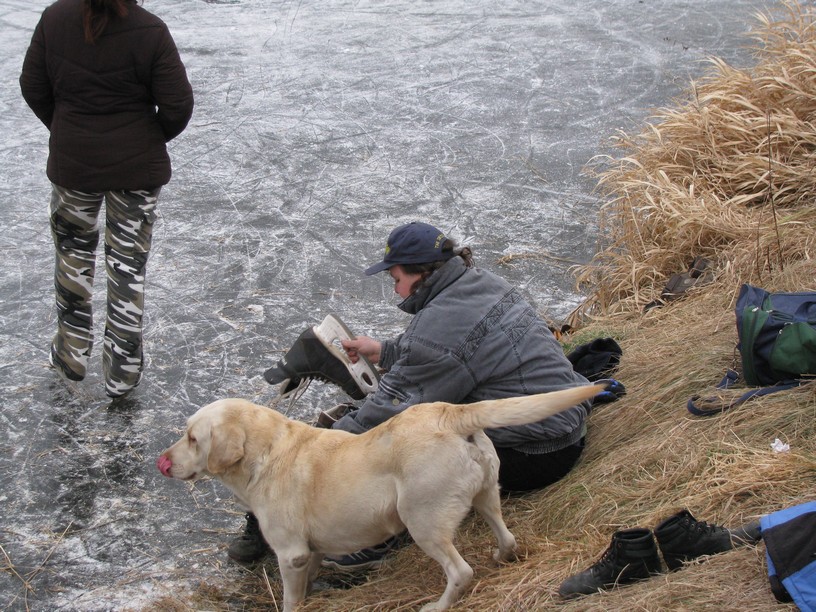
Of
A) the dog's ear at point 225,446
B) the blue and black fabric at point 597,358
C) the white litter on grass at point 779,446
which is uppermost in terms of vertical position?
the white litter on grass at point 779,446

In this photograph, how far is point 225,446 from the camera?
3.61 m

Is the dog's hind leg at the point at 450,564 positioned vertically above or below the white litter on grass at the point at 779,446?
below

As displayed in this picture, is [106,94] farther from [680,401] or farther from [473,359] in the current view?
[680,401]

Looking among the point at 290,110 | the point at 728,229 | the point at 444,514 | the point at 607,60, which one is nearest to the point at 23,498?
the point at 444,514

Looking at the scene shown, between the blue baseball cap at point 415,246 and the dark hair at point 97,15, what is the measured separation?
1.94 metres

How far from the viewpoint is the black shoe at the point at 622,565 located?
10.1ft

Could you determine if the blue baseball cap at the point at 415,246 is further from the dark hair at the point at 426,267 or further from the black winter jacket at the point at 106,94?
the black winter jacket at the point at 106,94

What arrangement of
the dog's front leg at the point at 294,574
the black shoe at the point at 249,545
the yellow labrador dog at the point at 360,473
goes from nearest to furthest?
the yellow labrador dog at the point at 360,473
the dog's front leg at the point at 294,574
the black shoe at the point at 249,545

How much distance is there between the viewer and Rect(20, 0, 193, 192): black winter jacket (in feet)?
15.6

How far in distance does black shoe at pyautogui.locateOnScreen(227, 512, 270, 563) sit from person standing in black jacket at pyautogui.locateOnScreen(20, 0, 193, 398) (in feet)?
5.09

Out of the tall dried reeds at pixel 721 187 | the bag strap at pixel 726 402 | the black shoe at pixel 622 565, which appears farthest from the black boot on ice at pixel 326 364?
the tall dried reeds at pixel 721 187

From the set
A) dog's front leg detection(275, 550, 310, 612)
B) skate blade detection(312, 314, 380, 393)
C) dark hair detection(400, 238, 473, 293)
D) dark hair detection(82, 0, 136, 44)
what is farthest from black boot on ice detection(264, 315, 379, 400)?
dark hair detection(82, 0, 136, 44)

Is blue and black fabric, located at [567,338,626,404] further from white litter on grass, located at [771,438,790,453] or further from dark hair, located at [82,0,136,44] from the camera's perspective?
dark hair, located at [82,0,136,44]

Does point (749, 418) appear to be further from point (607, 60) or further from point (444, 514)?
point (607, 60)
